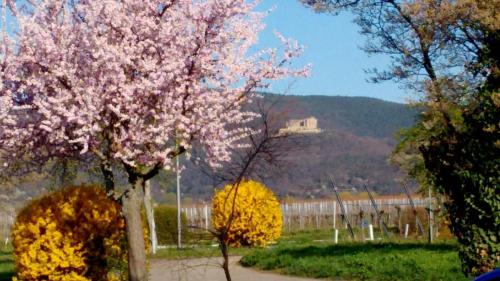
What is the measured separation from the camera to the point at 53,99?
13945mm

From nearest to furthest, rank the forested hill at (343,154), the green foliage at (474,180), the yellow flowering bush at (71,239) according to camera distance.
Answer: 1. the green foliage at (474,180)
2. the yellow flowering bush at (71,239)
3. the forested hill at (343,154)

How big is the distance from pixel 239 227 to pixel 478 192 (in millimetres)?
18212

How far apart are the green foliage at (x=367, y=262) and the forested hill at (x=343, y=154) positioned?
86369 mm

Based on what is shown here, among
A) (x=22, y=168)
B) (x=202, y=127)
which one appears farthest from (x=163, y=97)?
(x=22, y=168)

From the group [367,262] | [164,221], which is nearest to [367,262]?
[367,262]

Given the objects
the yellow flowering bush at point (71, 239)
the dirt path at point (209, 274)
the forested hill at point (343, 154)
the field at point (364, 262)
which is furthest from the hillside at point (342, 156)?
the yellow flowering bush at point (71, 239)

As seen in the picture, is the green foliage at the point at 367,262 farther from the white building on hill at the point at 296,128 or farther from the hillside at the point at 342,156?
the hillside at the point at 342,156

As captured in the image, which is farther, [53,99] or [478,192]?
[478,192]

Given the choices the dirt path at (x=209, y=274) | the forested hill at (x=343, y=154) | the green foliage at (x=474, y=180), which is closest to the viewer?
the green foliage at (x=474, y=180)

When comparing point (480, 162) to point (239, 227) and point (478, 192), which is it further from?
point (239, 227)

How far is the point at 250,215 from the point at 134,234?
17.3 m

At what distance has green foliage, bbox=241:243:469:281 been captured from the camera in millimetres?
18828

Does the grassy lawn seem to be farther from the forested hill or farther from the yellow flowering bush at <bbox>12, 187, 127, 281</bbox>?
the forested hill

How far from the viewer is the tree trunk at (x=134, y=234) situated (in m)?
15.2
